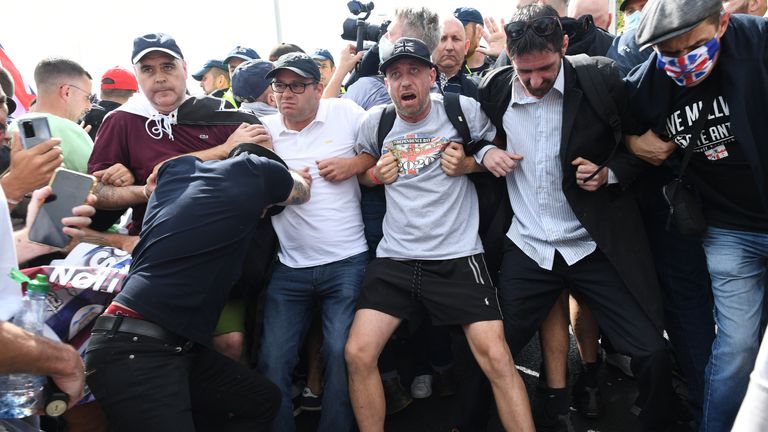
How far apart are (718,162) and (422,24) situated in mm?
1932

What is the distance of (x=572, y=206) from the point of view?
9.76 ft

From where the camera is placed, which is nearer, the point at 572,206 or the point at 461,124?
the point at 572,206

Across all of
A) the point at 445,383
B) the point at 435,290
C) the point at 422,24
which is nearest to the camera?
the point at 435,290

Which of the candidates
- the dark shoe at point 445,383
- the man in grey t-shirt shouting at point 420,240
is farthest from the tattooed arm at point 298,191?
the dark shoe at point 445,383

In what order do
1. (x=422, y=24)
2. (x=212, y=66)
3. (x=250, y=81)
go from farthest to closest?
1. (x=212, y=66)
2. (x=250, y=81)
3. (x=422, y=24)

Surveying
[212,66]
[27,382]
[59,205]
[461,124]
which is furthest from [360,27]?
[27,382]

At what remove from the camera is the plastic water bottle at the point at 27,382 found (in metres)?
1.94

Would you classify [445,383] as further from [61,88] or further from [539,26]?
[61,88]

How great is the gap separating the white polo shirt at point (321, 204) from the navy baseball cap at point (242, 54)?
98.8 inches

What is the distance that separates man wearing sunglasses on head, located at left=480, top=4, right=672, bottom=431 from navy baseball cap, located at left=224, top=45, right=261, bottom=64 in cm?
338

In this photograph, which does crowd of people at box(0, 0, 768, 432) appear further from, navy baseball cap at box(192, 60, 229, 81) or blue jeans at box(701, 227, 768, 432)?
navy baseball cap at box(192, 60, 229, 81)

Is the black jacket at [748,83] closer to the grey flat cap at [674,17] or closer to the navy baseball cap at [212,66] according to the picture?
the grey flat cap at [674,17]

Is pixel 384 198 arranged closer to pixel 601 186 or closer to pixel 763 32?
pixel 601 186

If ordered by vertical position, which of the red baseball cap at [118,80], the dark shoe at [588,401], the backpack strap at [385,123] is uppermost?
the red baseball cap at [118,80]
